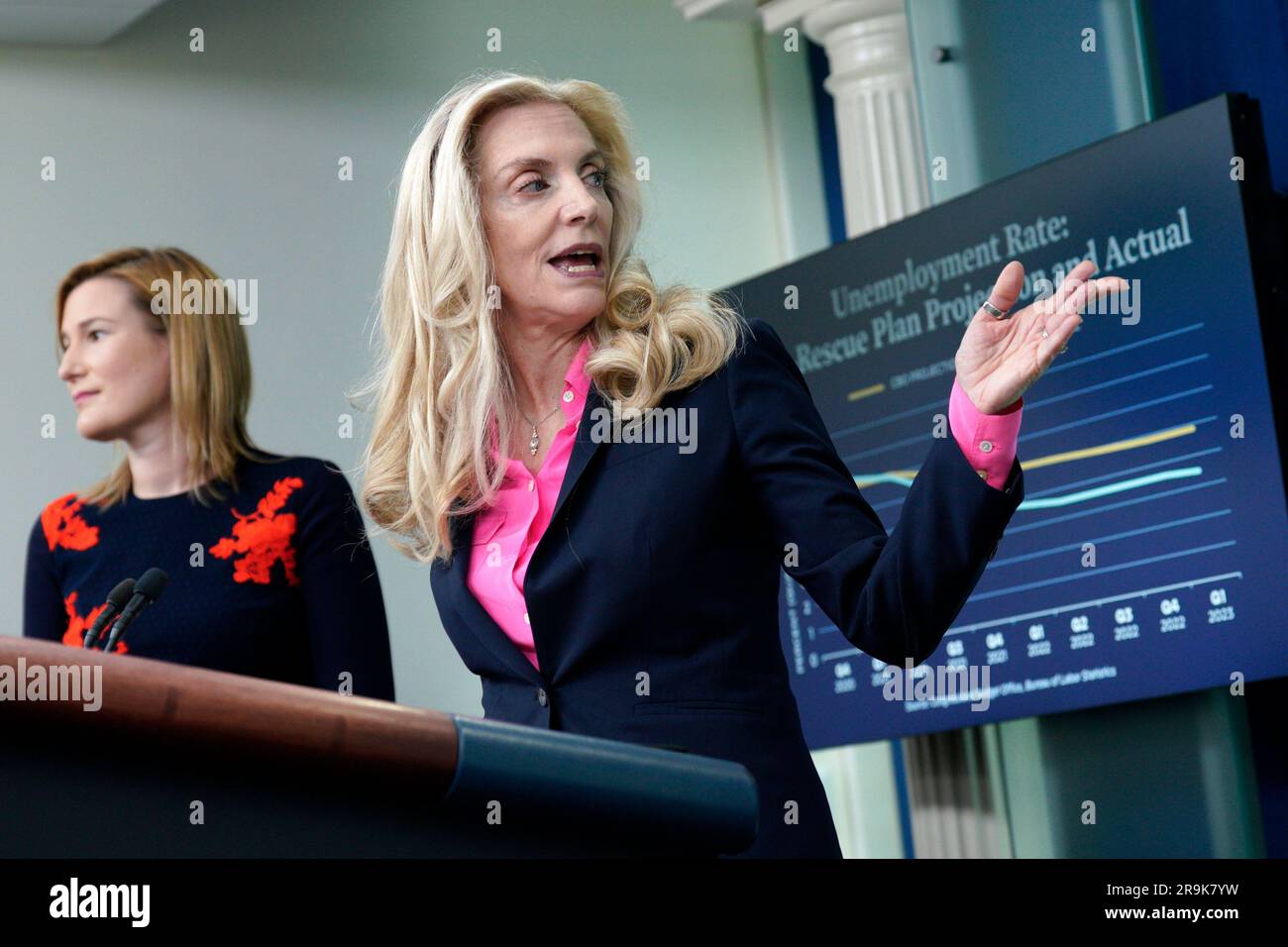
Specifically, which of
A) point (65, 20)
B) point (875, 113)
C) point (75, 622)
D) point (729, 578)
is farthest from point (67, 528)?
point (875, 113)

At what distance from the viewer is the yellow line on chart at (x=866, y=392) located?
3996 millimetres

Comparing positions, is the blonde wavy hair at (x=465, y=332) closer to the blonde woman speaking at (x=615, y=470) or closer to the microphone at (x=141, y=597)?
the blonde woman speaking at (x=615, y=470)

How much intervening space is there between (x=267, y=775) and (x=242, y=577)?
171 cm

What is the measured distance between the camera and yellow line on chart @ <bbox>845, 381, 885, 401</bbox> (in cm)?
400

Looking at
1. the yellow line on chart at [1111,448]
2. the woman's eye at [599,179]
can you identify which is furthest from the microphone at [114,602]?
the yellow line on chart at [1111,448]

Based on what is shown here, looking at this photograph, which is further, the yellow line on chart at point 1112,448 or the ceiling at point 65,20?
the ceiling at point 65,20

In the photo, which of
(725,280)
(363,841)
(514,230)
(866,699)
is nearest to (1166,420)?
(866,699)

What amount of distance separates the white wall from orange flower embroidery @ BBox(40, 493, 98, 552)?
5.66 ft

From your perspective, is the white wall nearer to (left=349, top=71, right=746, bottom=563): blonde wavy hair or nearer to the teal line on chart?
the teal line on chart

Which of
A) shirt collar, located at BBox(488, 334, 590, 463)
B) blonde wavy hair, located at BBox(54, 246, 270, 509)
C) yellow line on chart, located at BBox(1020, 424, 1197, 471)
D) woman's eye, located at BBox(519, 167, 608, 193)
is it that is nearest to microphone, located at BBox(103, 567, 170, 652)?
shirt collar, located at BBox(488, 334, 590, 463)

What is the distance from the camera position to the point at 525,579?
1553 mm

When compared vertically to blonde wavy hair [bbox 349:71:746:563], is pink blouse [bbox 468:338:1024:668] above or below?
below

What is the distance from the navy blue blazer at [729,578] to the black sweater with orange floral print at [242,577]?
0.86 metres
